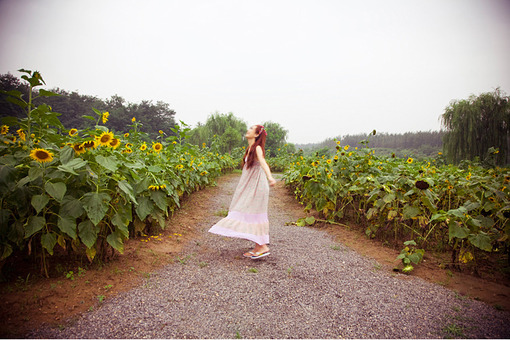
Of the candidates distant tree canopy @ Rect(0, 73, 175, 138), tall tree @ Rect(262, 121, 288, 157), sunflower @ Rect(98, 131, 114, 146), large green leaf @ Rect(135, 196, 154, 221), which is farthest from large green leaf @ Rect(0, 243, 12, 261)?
tall tree @ Rect(262, 121, 288, 157)

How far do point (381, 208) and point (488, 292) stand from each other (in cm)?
120

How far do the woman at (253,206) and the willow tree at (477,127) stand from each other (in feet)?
51.4

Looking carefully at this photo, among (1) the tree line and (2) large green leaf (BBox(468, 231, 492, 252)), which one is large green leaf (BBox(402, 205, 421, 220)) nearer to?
(2) large green leaf (BBox(468, 231, 492, 252))

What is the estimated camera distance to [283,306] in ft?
6.31

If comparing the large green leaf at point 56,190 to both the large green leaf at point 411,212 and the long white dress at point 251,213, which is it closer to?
the long white dress at point 251,213

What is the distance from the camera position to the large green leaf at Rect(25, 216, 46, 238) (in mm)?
1681

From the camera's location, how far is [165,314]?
1.77 m

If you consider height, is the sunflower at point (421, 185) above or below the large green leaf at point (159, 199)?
above

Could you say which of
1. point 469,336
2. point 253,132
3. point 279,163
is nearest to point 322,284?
point 469,336

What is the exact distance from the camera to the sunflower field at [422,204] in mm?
2418

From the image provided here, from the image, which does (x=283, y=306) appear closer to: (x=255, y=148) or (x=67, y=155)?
(x=255, y=148)

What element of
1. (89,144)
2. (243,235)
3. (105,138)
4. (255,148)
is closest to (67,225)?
(89,144)

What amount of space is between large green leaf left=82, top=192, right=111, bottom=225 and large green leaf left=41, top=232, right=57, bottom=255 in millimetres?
317

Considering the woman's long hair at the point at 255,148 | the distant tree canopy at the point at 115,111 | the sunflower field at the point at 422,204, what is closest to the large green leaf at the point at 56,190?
the woman's long hair at the point at 255,148
